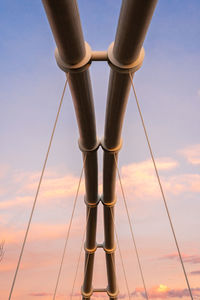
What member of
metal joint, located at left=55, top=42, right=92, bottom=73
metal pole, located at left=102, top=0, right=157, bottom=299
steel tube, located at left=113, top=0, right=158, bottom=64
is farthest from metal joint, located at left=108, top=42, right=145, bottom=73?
metal joint, located at left=55, top=42, right=92, bottom=73

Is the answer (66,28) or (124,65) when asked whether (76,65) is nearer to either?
(124,65)

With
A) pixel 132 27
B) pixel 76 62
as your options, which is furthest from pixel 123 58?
pixel 132 27

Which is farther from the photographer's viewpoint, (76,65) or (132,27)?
(76,65)

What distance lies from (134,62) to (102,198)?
37.1ft

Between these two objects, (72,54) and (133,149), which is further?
(133,149)

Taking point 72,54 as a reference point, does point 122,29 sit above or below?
below

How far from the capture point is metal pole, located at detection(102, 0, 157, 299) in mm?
7660

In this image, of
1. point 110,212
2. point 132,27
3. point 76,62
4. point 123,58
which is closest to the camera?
point 132,27

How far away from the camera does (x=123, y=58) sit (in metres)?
9.61

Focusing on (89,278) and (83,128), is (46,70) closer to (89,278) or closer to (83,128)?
(83,128)

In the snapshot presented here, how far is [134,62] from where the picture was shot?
971cm

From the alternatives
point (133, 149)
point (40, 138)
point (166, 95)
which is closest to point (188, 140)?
point (133, 149)

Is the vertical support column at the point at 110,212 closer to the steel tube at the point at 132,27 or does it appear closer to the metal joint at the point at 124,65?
the metal joint at the point at 124,65

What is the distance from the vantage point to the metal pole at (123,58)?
7.66 meters
